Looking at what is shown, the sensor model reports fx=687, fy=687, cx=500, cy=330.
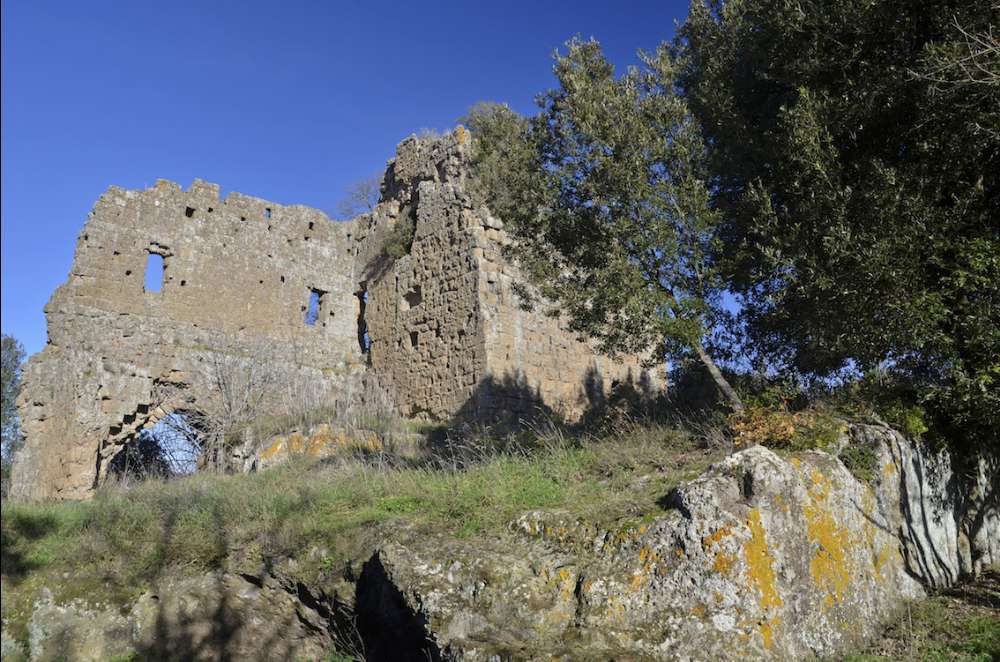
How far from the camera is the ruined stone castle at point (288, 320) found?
13.6 metres

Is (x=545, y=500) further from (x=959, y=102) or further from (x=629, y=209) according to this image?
(x=959, y=102)

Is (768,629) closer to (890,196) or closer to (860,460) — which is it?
(860,460)

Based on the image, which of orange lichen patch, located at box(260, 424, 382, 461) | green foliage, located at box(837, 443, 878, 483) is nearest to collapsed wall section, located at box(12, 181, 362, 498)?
orange lichen patch, located at box(260, 424, 382, 461)

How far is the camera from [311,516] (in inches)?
296

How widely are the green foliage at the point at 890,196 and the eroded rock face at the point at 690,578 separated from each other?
190 cm

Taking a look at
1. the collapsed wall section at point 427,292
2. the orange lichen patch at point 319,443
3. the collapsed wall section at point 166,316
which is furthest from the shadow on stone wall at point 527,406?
the collapsed wall section at point 166,316

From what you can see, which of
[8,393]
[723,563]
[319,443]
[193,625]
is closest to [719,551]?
[723,563]

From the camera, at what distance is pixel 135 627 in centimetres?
664

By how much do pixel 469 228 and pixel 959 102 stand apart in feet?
28.2

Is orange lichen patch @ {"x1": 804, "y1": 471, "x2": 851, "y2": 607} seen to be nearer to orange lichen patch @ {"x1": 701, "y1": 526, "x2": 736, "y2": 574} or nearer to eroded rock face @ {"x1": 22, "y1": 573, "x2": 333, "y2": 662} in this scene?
orange lichen patch @ {"x1": 701, "y1": 526, "x2": 736, "y2": 574}

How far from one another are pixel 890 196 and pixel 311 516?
281 inches

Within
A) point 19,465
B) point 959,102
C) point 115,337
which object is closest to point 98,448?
point 19,465

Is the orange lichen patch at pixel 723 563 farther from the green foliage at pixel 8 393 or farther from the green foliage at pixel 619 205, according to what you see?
the green foliage at pixel 8 393

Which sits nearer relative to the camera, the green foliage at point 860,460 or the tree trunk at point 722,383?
the green foliage at point 860,460
